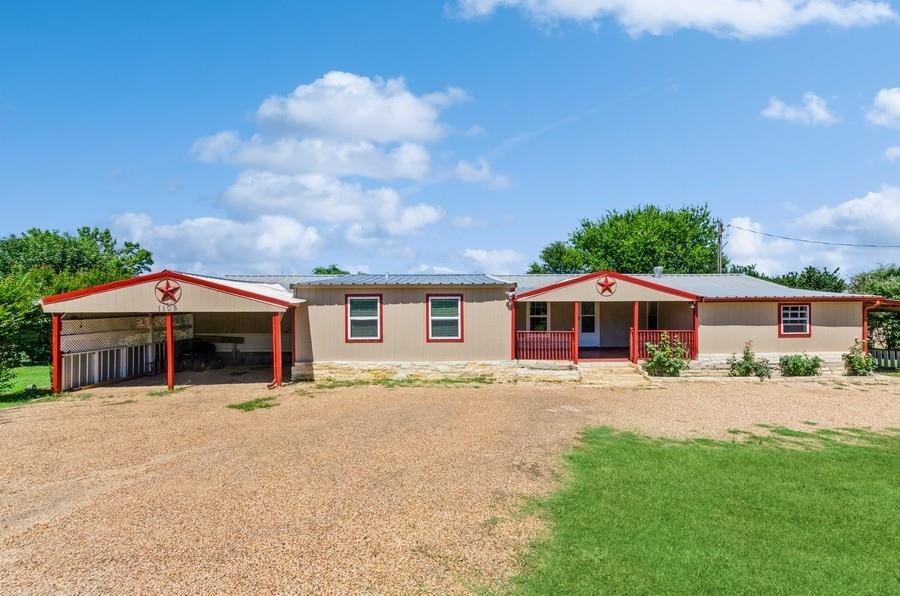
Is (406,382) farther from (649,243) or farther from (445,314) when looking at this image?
(649,243)

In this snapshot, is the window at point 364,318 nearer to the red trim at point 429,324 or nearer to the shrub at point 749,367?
the red trim at point 429,324

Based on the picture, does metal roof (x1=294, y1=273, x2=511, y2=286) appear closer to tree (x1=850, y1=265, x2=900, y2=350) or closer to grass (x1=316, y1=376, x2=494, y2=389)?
grass (x1=316, y1=376, x2=494, y2=389)

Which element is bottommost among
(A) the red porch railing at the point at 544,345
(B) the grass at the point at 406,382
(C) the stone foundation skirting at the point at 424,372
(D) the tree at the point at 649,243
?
(B) the grass at the point at 406,382

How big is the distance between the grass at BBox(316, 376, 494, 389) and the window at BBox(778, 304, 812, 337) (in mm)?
10122

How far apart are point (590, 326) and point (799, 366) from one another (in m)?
6.91

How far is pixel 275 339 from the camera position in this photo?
14438 mm

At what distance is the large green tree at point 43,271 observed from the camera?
1380 cm

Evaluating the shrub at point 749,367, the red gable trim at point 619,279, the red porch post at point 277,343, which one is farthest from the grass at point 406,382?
the shrub at point 749,367

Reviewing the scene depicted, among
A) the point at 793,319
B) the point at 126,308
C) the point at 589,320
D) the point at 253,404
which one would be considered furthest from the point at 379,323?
the point at 793,319

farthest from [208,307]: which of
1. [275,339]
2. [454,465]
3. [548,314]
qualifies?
[548,314]

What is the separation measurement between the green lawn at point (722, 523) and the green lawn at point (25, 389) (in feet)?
46.4

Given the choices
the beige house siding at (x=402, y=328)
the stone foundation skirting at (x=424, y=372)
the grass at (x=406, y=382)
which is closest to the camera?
→ the grass at (x=406, y=382)

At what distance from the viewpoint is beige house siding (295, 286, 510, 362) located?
1565 centimetres

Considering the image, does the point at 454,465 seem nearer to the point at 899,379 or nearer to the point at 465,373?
the point at 465,373
